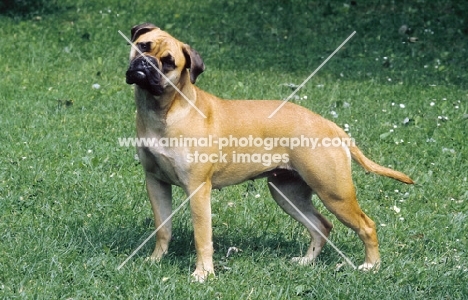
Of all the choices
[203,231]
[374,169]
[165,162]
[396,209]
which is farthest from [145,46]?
[396,209]

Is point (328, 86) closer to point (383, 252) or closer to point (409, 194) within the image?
point (409, 194)

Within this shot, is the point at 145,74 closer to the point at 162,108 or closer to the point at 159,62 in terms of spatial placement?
the point at 159,62

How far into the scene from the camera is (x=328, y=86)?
10.6m

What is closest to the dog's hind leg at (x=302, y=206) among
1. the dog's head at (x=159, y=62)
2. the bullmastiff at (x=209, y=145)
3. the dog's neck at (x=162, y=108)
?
the bullmastiff at (x=209, y=145)

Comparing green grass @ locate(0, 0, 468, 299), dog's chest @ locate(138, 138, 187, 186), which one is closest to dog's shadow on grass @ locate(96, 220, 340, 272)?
green grass @ locate(0, 0, 468, 299)

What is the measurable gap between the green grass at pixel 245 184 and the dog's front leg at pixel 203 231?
0.43 feet

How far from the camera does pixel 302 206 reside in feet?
20.4

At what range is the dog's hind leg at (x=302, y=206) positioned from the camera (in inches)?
242

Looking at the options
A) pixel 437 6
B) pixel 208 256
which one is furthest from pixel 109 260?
pixel 437 6

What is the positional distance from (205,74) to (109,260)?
5.74m

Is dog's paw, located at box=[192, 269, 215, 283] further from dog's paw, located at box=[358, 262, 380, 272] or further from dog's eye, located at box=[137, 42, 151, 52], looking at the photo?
dog's eye, located at box=[137, 42, 151, 52]

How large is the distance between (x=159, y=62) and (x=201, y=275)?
4.73 feet

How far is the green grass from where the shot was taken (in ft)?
17.9

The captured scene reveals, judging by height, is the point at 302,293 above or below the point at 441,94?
above
